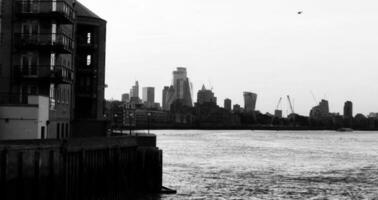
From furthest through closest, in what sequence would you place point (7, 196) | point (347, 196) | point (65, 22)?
point (347, 196), point (65, 22), point (7, 196)

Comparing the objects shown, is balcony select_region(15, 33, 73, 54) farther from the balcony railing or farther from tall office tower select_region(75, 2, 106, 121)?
tall office tower select_region(75, 2, 106, 121)

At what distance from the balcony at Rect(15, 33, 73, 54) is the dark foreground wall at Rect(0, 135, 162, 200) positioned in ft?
A: 33.4

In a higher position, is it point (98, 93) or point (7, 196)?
point (98, 93)

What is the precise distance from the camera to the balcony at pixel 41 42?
53.0m

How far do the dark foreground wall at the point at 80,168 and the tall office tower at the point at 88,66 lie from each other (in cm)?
2651

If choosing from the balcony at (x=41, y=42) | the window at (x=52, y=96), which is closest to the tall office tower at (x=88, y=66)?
the window at (x=52, y=96)

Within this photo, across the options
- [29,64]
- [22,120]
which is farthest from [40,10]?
[22,120]

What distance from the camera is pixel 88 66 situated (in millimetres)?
79562

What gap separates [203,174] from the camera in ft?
278

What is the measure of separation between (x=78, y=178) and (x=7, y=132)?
25.9ft

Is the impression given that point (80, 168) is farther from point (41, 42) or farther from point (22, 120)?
point (41, 42)

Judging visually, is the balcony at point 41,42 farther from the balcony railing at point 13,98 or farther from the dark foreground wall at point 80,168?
the dark foreground wall at point 80,168

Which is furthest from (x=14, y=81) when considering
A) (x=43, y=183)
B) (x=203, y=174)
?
(x=203, y=174)

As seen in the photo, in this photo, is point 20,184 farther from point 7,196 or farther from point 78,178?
point 78,178
